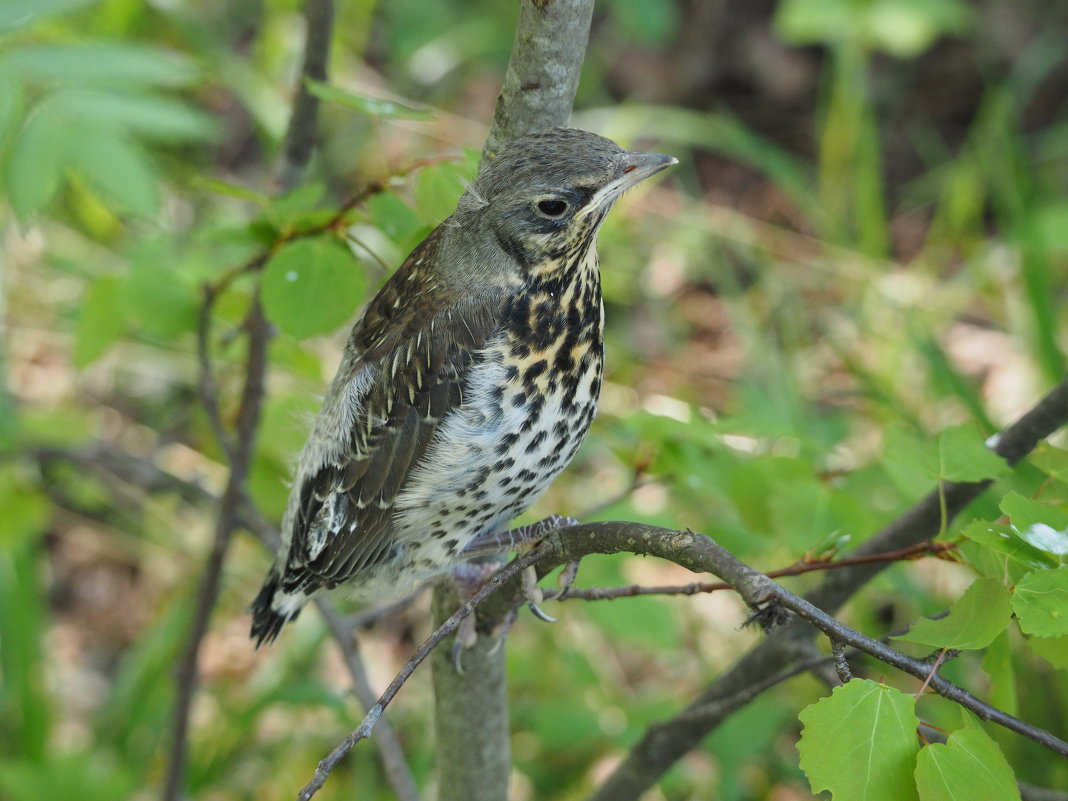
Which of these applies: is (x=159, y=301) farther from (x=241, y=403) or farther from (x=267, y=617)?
(x=267, y=617)

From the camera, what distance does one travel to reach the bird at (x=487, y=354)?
68.0 inches

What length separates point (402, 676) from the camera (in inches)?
48.7

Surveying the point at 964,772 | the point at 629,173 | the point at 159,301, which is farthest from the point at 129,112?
the point at 964,772

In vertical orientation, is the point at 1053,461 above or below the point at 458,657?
above

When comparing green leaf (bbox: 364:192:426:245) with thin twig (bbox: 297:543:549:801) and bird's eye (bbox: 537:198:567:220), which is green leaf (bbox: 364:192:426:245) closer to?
bird's eye (bbox: 537:198:567:220)

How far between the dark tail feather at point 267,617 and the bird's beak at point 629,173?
0.99m

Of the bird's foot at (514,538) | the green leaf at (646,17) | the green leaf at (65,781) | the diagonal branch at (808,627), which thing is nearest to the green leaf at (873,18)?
the green leaf at (646,17)

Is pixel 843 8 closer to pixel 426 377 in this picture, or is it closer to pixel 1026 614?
pixel 426 377

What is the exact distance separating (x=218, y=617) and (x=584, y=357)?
8.52ft

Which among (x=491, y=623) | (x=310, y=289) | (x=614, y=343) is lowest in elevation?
(x=614, y=343)

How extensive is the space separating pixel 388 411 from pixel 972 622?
101 cm

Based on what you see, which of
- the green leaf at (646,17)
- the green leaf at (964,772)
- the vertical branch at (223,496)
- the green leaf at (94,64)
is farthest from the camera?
the green leaf at (646,17)

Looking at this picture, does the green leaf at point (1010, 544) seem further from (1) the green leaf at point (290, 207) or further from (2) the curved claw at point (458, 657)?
(1) the green leaf at point (290, 207)

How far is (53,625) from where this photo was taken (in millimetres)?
4117
